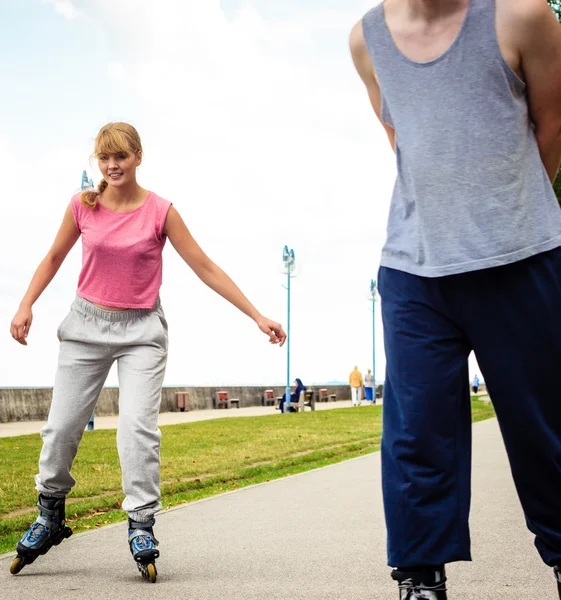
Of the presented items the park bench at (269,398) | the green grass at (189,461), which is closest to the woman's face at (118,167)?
the green grass at (189,461)

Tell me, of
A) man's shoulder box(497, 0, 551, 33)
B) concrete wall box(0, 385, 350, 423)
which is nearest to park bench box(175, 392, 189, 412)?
concrete wall box(0, 385, 350, 423)

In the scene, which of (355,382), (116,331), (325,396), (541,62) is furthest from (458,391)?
(325,396)

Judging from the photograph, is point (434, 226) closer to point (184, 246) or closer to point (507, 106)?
point (507, 106)

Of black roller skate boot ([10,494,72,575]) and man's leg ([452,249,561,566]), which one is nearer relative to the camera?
man's leg ([452,249,561,566])

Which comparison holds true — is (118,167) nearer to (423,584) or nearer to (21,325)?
(21,325)

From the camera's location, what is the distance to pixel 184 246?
15.2ft

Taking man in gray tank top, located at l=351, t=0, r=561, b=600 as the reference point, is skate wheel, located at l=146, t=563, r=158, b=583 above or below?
below

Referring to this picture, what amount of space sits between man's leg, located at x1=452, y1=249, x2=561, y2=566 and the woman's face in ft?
7.85

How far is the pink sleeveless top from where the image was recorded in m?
4.46

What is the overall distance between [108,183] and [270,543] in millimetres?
2244

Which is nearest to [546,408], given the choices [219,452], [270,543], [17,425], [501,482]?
[270,543]

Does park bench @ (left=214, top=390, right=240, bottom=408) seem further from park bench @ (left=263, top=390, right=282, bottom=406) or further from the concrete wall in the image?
park bench @ (left=263, top=390, right=282, bottom=406)

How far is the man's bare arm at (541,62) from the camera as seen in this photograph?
7.96ft

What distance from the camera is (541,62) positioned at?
2.46 metres
